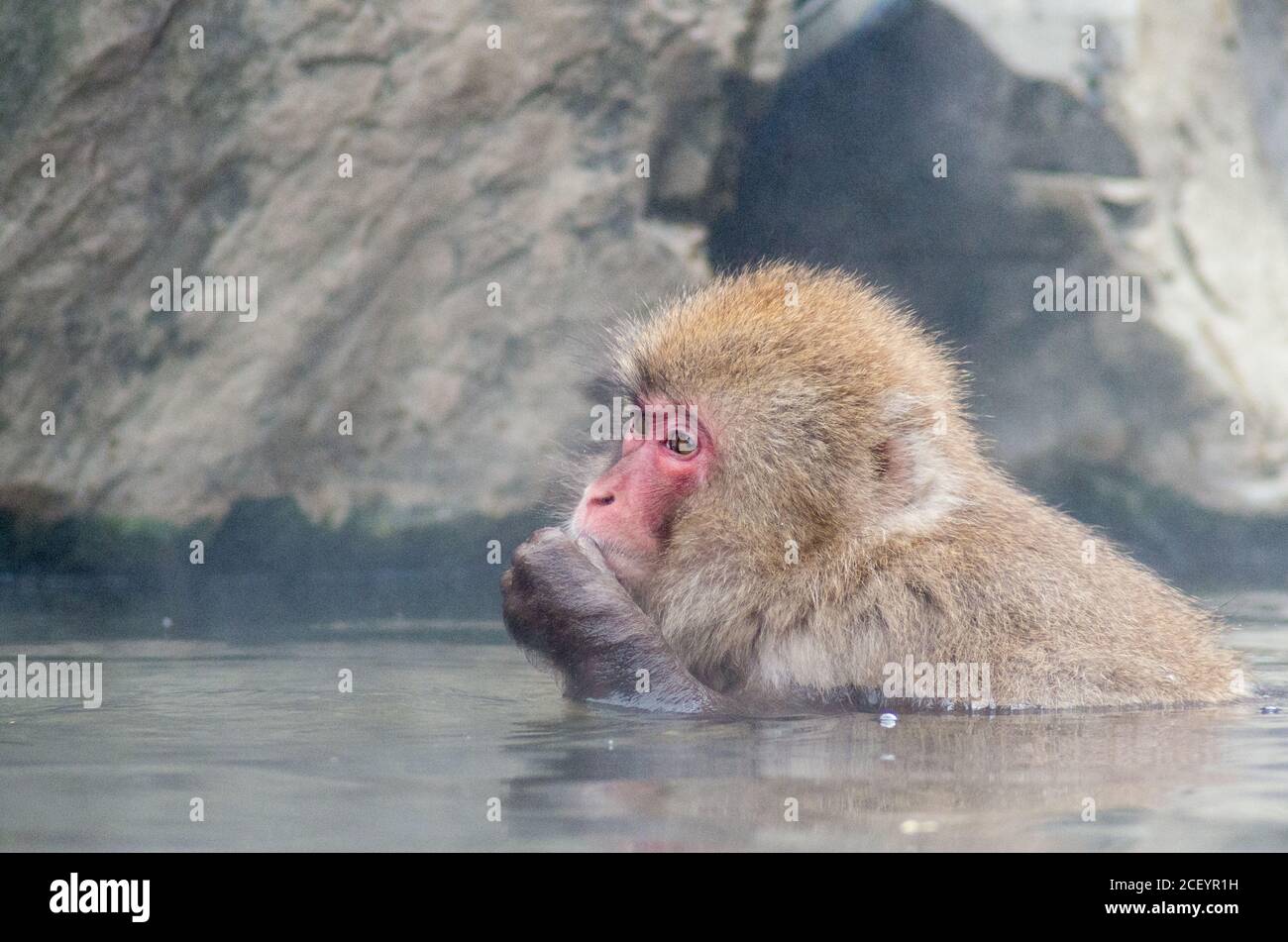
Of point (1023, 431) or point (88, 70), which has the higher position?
point (88, 70)

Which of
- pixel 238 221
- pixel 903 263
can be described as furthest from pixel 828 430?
pixel 903 263

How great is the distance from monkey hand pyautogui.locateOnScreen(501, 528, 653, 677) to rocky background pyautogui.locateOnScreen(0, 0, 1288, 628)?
2855 mm

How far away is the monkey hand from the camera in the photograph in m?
4.51

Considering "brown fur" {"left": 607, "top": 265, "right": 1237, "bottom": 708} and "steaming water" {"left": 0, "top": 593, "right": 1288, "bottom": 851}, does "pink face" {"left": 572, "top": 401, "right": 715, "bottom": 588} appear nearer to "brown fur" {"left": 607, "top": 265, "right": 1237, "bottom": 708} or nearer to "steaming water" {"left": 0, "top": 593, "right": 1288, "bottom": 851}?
"brown fur" {"left": 607, "top": 265, "right": 1237, "bottom": 708}

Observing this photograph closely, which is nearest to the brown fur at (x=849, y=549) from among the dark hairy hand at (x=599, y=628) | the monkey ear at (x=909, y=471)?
the monkey ear at (x=909, y=471)

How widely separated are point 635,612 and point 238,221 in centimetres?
481

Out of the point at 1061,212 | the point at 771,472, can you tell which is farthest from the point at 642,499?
the point at 1061,212

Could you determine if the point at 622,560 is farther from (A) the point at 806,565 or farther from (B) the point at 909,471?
(B) the point at 909,471

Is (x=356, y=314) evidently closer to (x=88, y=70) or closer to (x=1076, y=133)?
(x=88, y=70)

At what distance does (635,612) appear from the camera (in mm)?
4543

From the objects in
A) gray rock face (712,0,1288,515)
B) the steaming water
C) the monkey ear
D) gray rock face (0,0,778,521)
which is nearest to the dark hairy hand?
the steaming water

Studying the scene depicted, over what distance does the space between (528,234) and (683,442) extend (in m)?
4.89

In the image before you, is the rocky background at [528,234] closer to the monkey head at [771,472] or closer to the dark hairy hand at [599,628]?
the monkey head at [771,472]

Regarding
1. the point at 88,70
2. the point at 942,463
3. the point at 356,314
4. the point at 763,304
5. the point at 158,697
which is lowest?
the point at 158,697
